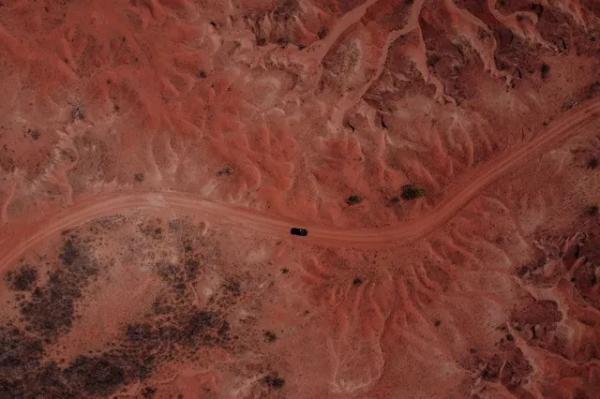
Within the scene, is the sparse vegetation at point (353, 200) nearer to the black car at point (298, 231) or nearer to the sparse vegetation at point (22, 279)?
the black car at point (298, 231)

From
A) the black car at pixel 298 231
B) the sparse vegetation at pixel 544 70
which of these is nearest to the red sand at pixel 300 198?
the sparse vegetation at pixel 544 70

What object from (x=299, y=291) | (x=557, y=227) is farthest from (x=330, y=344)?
(x=557, y=227)

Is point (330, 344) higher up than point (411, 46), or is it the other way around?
point (411, 46)

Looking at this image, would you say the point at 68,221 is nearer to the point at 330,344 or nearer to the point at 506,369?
the point at 330,344

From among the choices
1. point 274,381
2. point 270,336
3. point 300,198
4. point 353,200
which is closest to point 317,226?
point 300,198

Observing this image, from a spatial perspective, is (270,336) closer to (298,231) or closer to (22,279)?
(298,231)
